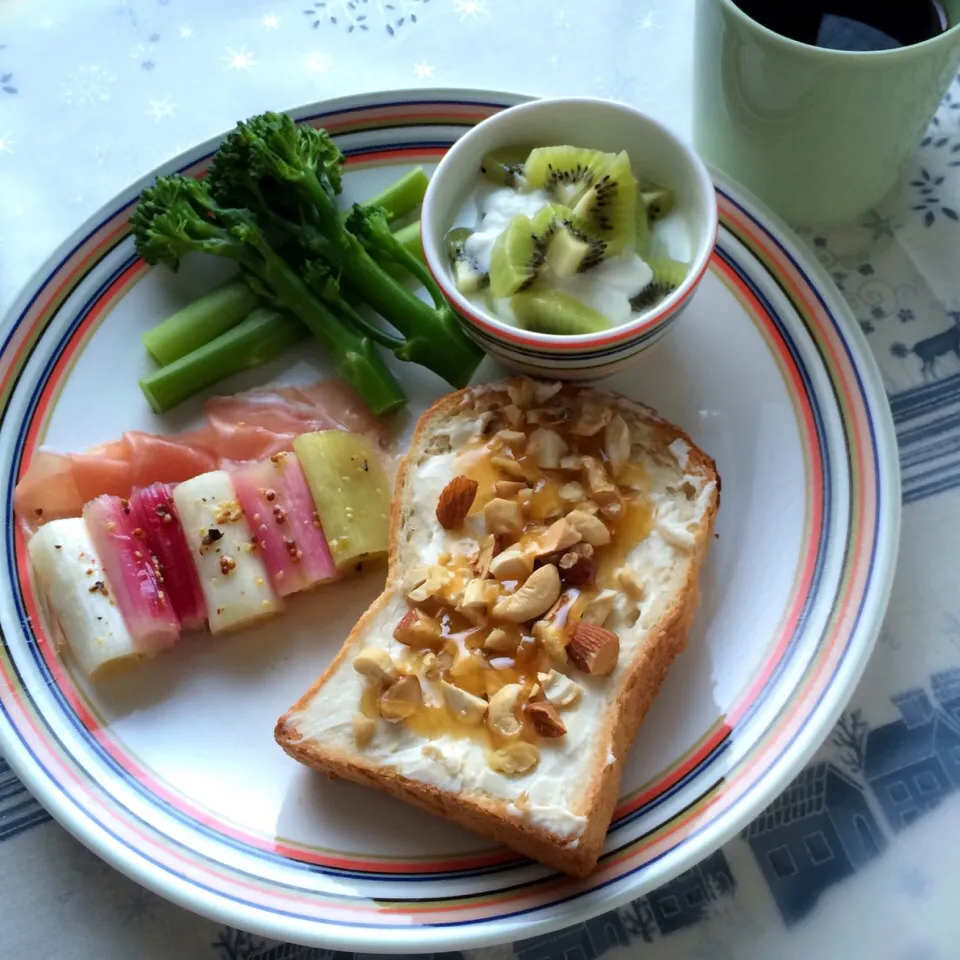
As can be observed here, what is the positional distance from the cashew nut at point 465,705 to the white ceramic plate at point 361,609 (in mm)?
281

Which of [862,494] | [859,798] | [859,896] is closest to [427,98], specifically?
[862,494]

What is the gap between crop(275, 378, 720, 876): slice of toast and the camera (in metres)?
2.04

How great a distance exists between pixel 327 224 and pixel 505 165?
50 cm

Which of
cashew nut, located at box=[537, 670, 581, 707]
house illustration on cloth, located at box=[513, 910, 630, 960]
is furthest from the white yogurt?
house illustration on cloth, located at box=[513, 910, 630, 960]

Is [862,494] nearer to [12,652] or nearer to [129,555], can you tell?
[129,555]

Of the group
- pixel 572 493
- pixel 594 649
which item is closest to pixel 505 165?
pixel 572 493

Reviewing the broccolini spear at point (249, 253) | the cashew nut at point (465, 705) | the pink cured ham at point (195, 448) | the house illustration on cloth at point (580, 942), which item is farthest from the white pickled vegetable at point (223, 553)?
the house illustration on cloth at point (580, 942)

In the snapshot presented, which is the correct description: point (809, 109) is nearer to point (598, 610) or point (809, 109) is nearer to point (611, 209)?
point (611, 209)

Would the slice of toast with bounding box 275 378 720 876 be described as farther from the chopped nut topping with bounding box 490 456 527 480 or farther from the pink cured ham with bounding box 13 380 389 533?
the pink cured ham with bounding box 13 380 389 533

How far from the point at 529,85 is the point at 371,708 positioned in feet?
6.47

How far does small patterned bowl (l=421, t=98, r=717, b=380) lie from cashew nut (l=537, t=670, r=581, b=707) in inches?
29.3

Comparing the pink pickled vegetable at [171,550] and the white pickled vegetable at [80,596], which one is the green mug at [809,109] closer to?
the pink pickled vegetable at [171,550]

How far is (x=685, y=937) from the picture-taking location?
7.21 ft

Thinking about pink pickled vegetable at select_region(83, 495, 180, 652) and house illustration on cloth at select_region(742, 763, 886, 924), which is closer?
house illustration on cloth at select_region(742, 763, 886, 924)
